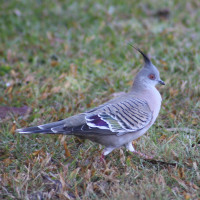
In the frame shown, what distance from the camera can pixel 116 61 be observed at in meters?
6.30

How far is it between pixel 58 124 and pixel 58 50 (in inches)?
117

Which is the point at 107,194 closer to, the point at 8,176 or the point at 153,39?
the point at 8,176

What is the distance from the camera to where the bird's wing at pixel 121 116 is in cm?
404

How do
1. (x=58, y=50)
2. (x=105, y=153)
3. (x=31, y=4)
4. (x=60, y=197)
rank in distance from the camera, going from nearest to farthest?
(x=60, y=197) → (x=105, y=153) → (x=58, y=50) → (x=31, y=4)

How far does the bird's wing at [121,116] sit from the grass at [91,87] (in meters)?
0.31

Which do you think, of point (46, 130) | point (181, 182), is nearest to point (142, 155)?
point (181, 182)

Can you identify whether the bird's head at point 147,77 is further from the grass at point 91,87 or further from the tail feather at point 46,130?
the tail feather at point 46,130

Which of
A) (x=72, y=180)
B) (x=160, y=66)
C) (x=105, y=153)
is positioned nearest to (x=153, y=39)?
(x=160, y=66)

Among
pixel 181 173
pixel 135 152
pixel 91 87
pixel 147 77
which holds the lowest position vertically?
pixel 91 87

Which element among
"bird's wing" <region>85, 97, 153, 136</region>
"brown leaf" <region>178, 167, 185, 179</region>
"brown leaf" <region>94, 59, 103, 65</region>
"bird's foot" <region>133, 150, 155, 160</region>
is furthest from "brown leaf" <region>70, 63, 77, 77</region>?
"brown leaf" <region>178, 167, 185, 179</region>

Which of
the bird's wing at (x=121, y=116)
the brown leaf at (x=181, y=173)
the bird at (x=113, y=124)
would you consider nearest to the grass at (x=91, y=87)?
the brown leaf at (x=181, y=173)

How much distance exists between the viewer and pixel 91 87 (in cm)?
569

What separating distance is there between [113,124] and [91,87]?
1.69 metres

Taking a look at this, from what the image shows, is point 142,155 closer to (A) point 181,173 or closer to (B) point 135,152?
(B) point 135,152
